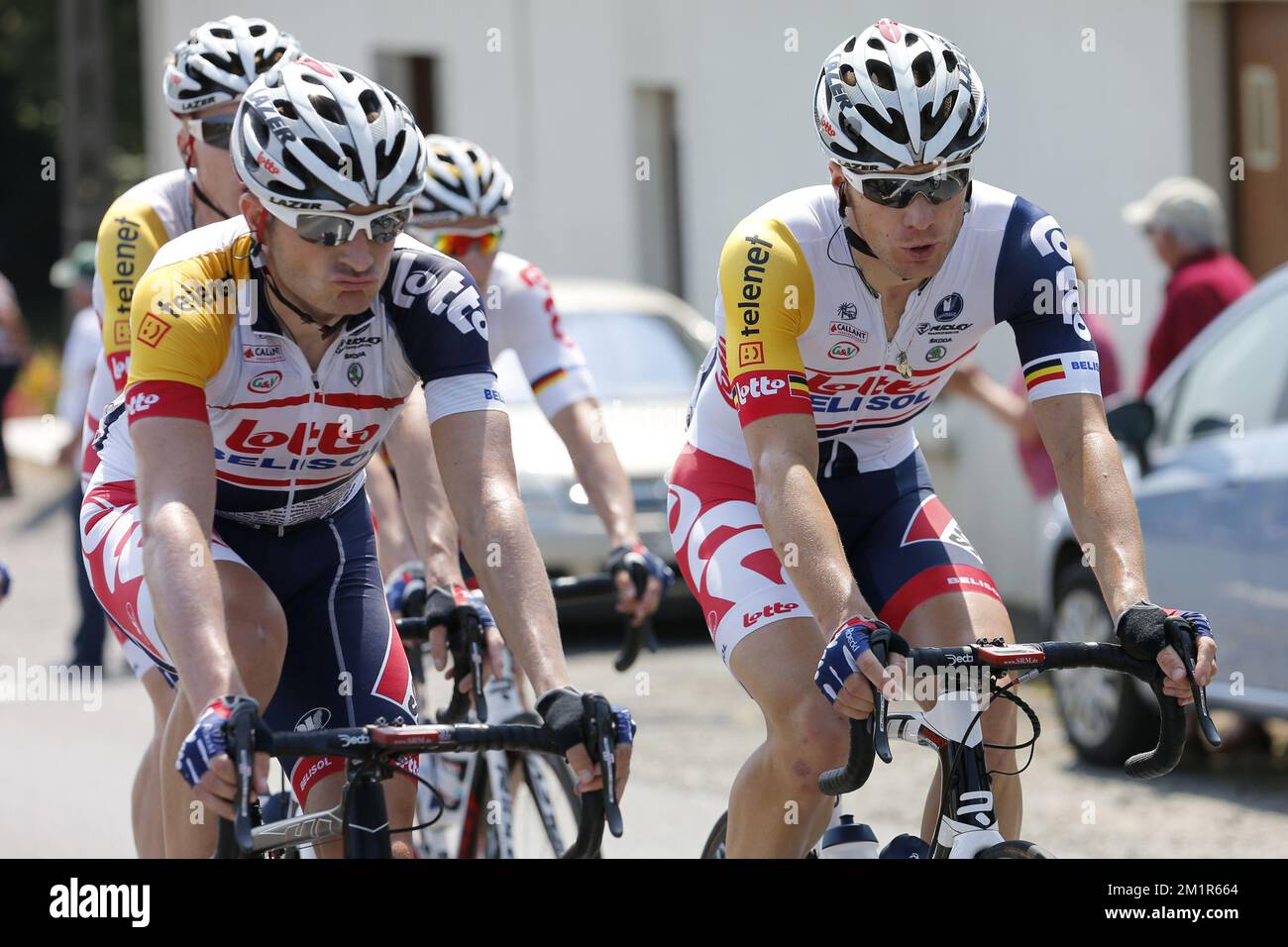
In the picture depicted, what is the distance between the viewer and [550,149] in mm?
19156

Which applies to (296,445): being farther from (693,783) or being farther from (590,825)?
(693,783)

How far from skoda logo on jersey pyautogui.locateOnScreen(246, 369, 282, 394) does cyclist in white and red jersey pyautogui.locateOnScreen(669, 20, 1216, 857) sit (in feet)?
3.20

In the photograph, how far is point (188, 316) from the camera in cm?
371

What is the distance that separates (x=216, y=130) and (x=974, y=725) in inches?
106

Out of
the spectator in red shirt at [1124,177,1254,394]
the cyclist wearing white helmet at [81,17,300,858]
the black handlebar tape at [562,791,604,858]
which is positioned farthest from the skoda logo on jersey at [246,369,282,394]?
the spectator in red shirt at [1124,177,1254,394]

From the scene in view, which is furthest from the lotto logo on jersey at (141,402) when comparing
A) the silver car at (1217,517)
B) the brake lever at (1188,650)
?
the silver car at (1217,517)

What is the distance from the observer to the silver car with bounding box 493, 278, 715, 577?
35.4 ft

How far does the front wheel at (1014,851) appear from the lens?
3.58 metres

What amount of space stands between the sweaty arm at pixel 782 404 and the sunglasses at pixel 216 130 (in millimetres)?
1674

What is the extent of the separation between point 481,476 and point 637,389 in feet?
27.0

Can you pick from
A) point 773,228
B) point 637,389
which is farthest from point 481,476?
point 637,389

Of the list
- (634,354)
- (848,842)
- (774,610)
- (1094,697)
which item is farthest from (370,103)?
(634,354)

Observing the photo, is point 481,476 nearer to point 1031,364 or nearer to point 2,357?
point 1031,364

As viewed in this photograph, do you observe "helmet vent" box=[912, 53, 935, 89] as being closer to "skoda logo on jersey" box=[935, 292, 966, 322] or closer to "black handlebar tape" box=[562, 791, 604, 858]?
"skoda logo on jersey" box=[935, 292, 966, 322]
